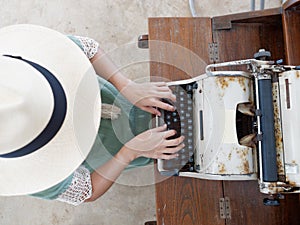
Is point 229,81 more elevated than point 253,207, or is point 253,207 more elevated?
point 229,81

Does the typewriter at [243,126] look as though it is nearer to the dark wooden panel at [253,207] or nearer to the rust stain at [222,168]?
the rust stain at [222,168]

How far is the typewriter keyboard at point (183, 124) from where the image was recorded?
832mm

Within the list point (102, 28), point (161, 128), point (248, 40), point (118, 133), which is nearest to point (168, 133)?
point (161, 128)

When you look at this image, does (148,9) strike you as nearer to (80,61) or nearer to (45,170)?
(80,61)

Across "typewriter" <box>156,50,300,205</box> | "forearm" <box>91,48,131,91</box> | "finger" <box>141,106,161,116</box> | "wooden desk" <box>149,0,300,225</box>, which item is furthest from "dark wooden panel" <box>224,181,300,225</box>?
"forearm" <box>91,48,131,91</box>

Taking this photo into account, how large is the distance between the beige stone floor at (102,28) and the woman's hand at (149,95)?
0.49 m

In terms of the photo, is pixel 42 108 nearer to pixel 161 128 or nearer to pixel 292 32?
pixel 161 128

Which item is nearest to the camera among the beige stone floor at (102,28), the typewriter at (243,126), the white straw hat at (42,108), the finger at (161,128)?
the white straw hat at (42,108)

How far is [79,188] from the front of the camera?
29.9 inches

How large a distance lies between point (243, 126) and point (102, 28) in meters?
0.81

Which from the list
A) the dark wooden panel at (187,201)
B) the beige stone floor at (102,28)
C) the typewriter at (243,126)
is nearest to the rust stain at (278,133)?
the typewriter at (243,126)

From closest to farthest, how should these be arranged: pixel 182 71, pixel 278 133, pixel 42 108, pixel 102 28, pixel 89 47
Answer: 1. pixel 42 108
2. pixel 278 133
3. pixel 89 47
4. pixel 182 71
5. pixel 102 28

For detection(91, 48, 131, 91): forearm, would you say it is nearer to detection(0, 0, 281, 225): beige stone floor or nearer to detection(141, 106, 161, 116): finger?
detection(141, 106, 161, 116): finger

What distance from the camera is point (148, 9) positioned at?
1444mm
